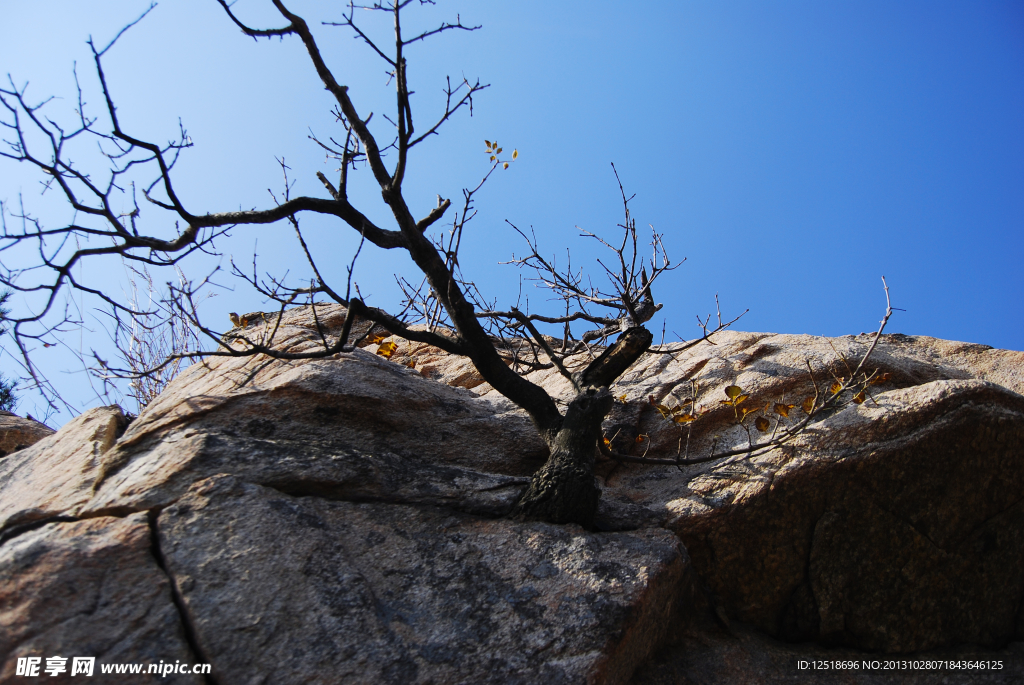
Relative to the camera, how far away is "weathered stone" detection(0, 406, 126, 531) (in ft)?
11.1

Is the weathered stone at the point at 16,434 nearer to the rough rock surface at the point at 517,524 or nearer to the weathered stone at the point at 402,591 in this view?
the rough rock surface at the point at 517,524

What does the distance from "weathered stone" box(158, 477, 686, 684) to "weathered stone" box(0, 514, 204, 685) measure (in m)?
0.11

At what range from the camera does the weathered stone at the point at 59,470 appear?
3.38 meters

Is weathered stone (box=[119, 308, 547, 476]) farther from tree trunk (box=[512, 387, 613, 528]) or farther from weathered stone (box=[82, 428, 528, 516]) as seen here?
tree trunk (box=[512, 387, 613, 528])

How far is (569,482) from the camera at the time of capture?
3729mm

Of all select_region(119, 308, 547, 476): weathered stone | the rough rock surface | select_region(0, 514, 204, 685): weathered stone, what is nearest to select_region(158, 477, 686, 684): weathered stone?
the rough rock surface

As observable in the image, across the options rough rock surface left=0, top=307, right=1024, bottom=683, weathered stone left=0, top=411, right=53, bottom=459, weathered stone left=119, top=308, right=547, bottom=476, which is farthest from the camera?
weathered stone left=0, top=411, right=53, bottom=459

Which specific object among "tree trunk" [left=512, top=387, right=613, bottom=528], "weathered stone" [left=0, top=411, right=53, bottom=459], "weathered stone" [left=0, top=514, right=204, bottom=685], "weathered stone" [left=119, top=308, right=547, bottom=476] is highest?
"weathered stone" [left=0, top=411, right=53, bottom=459]

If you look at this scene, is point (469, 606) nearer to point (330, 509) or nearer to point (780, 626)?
point (330, 509)

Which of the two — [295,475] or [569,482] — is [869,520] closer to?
[569,482]

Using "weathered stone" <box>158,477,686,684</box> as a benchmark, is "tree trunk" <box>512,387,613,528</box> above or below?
above

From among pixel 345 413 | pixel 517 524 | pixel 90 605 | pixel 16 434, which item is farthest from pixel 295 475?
pixel 16 434

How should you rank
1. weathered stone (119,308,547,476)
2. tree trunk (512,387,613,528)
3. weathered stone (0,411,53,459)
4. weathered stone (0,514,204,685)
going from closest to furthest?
weathered stone (0,514,204,685)
tree trunk (512,387,613,528)
weathered stone (119,308,547,476)
weathered stone (0,411,53,459)

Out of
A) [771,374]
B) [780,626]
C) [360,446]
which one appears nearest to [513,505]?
[360,446]
